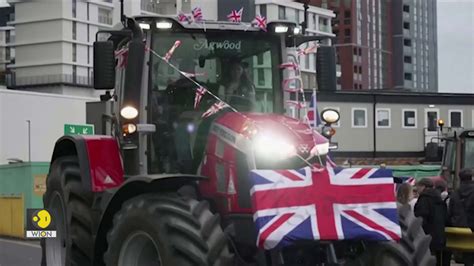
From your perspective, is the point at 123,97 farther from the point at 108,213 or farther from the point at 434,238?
the point at 434,238

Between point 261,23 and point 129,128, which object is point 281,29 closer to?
point 261,23

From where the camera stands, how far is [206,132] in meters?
7.94

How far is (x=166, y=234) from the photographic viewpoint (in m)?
6.78

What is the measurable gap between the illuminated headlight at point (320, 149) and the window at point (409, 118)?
5145 centimetres

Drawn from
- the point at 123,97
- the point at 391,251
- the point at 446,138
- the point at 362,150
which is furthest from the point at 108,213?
the point at 362,150

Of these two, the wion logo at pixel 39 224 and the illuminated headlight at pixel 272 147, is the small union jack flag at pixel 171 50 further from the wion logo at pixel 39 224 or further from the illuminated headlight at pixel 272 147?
the wion logo at pixel 39 224

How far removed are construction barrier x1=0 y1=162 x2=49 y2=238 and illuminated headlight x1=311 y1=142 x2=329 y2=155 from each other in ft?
61.7

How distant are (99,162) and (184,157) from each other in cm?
114

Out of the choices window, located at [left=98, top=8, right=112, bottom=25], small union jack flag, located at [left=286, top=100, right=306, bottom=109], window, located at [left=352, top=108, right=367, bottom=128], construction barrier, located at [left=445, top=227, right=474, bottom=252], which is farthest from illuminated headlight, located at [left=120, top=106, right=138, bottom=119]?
window, located at [left=98, top=8, right=112, bottom=25]

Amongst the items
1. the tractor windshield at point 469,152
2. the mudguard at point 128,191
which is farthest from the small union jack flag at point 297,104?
the tractor windshield at point 469,152

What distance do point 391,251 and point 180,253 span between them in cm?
184

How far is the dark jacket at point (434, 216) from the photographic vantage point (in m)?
10.7

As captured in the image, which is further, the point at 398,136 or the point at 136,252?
the point at 398,136

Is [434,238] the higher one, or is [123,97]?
[123,97]
